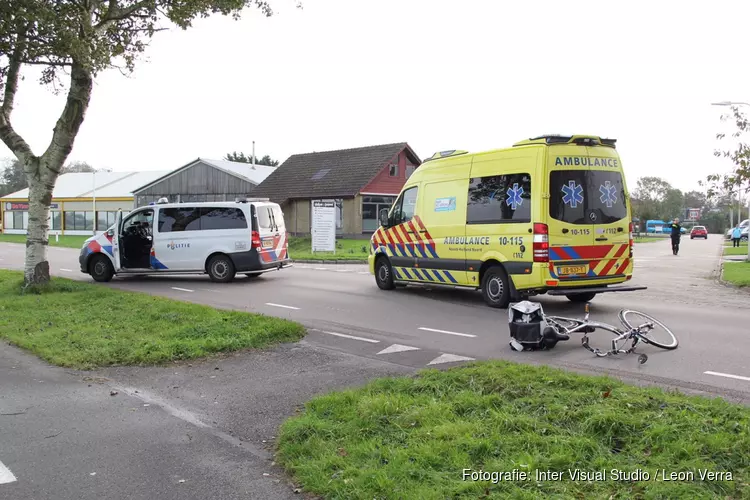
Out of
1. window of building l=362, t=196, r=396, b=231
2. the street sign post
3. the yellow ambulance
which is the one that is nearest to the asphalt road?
the yellow ambulance

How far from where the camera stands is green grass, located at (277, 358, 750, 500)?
3.69m

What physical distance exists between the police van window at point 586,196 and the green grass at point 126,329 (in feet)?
15.7

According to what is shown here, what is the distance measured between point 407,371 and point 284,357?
1.69 m

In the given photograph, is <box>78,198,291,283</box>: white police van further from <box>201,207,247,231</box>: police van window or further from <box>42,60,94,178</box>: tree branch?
<box>42,60,94,178</box>: tree branch

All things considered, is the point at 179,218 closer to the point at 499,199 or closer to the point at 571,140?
the point at 499,199

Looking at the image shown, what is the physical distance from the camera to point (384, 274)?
15055mm

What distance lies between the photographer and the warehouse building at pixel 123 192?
162ft

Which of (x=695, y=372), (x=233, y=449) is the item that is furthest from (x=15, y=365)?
(x=695, y=372)

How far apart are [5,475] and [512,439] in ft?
11.1

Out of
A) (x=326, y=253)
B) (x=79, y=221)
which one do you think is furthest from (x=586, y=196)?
(x=79, y=221)

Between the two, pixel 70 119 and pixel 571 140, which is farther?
pixel 70 119

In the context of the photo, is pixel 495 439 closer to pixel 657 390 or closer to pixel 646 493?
pixel 646 493

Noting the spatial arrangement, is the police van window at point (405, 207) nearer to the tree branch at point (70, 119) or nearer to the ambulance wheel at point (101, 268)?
the tree branch at point (70, 119)

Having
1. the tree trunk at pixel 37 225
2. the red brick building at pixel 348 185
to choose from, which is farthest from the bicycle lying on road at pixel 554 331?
the red brick building at pixel 348 185
